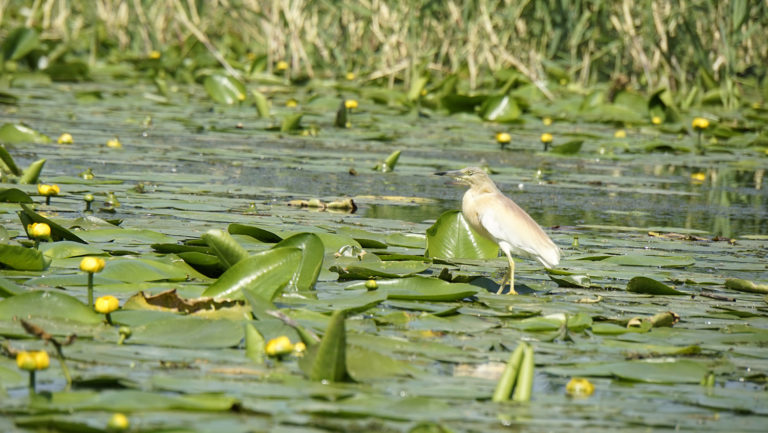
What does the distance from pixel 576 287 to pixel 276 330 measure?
4.52 feet

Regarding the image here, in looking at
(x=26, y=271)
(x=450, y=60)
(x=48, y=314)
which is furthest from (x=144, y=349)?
(x=450, y=60)

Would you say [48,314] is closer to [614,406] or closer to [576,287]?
[614,406]

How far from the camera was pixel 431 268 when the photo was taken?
13.4ft

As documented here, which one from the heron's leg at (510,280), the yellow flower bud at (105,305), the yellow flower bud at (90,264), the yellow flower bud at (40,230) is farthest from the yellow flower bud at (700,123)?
the yellow flower bud at (105,305)

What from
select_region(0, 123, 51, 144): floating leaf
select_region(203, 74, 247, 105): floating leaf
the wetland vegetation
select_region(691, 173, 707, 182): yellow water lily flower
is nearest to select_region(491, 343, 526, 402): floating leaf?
the wetland vegetation

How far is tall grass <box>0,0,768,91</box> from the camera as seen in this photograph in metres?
11.6

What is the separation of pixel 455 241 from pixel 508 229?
1.67ft

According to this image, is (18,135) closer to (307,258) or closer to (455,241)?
(455,241)

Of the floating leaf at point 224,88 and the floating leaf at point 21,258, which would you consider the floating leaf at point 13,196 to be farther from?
the floating leaf at point 224,88

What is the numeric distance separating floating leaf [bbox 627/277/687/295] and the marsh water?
3 cm

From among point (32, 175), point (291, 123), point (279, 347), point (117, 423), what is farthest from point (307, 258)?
point (291, 123)

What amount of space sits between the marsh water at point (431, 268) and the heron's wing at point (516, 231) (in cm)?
15

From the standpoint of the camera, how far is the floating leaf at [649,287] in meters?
3.74

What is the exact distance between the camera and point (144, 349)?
2.76 m
